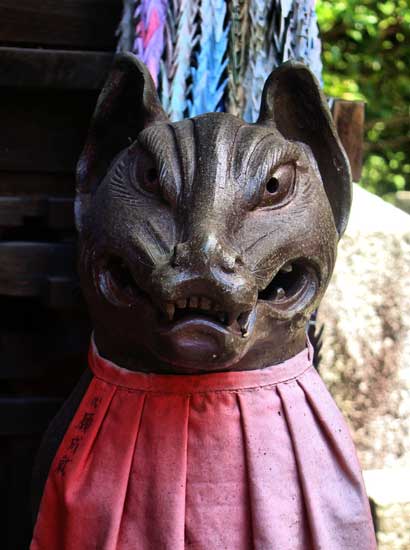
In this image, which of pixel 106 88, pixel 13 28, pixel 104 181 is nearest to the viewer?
pixel 104 181

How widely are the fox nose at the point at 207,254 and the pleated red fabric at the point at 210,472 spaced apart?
27 centimetres

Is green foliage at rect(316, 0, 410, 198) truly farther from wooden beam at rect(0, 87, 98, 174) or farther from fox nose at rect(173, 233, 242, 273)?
fox nose at rect(173, 233, 242, 273)

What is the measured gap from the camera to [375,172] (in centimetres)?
677

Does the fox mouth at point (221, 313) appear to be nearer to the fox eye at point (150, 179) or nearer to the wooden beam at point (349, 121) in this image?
the fox eye at point (150, 179)

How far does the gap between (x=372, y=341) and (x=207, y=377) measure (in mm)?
705

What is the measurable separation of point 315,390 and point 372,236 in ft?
2.07

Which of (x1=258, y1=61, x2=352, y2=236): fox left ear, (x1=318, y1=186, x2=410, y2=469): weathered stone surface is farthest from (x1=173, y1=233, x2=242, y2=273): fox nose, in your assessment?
(x1=318, y1=186, x2=410, y2=469): weathered stone surface

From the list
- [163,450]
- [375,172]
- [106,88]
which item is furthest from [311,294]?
[375,172]

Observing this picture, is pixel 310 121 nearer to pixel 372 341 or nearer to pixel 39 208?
pixel 372 341

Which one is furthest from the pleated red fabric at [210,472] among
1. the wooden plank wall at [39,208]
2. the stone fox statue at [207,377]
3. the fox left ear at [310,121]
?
the wooden plank wall at [39,208]

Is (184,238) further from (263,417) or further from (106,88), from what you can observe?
(106,88)

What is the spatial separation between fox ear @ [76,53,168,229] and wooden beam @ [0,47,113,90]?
43cm

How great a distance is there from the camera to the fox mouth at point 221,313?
4.23 ft

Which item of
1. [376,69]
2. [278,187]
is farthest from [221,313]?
[376,69]
